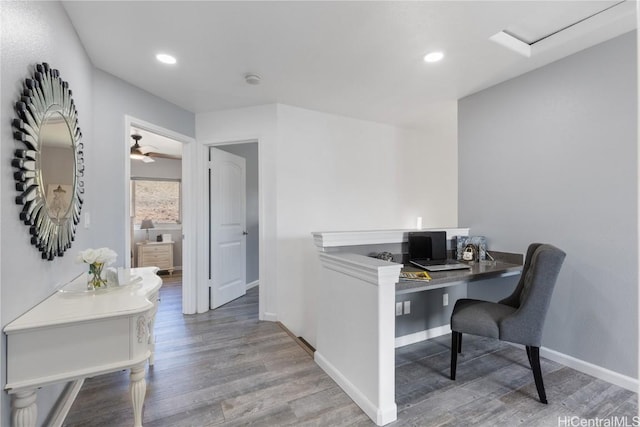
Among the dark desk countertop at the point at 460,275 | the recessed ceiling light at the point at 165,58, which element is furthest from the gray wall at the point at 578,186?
the recessed ceiling light at the point at 165,58

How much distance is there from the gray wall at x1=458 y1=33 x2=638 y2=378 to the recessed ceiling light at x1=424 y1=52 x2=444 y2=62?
90 cm

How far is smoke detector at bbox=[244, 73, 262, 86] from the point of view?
2541 mm

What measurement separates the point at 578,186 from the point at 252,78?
2.82 m

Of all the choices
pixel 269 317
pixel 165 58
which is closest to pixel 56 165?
pixel 165 58

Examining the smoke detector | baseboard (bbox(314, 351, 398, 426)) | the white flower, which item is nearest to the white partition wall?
baseboard (bbox(314, 351, 398, 426))

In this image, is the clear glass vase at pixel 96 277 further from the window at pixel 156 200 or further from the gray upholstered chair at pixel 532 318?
the window at pixel 156 200

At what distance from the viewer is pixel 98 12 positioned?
5.69ft

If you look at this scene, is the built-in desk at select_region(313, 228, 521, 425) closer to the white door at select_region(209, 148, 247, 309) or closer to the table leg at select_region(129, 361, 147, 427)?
the table leg at select_region(129, 361, 147, 427)

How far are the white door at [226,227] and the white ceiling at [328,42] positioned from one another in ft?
3.37

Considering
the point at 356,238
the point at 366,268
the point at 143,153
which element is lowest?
the point at 366,268

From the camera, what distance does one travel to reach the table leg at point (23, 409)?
1.13 meters

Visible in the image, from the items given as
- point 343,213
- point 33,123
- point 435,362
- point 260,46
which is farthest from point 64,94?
point 435,362

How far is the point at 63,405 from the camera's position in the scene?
1.66 m

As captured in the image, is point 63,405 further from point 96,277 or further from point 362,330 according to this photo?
point 362,330
